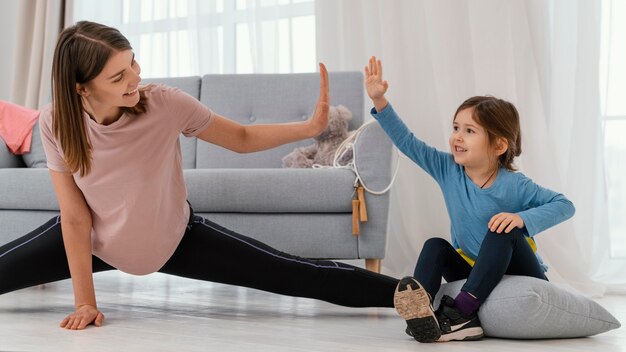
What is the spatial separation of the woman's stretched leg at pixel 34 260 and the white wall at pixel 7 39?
2989 mm

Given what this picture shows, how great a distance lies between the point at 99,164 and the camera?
185 cm

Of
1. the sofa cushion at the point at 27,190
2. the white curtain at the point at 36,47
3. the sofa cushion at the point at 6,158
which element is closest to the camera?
the sofa cushion at the point at 27,190

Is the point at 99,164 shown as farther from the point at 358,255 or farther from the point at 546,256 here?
the point at 546,256

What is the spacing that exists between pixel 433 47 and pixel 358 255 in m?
1.22

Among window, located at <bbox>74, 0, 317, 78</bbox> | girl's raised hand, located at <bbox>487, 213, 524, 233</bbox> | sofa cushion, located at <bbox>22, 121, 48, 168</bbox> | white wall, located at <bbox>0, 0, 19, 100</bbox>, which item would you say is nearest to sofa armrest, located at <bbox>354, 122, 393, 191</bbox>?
girl's raised hand, located at <bbox>487, 213, 524, 233</bbox>

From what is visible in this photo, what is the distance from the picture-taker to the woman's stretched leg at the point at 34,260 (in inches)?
77.7

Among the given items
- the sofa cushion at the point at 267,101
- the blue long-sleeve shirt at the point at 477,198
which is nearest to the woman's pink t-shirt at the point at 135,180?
the blue long-sleeve shirt at the point at 477,198

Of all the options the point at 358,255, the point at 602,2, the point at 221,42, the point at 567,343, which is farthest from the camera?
the point at 221,42

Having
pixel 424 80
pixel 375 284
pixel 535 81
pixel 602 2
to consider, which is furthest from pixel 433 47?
pixel 375 284

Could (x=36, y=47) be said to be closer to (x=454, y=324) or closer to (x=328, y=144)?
(x=328, y=144)

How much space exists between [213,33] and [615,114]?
Result: 2.09 m

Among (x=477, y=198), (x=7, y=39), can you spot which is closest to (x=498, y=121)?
(x=477, y=198)

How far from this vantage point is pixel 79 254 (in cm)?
187

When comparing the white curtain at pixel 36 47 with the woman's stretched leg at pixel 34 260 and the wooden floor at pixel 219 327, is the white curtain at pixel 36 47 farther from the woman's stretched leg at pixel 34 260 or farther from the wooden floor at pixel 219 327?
the woman's stretched leg at pixel 34 260
